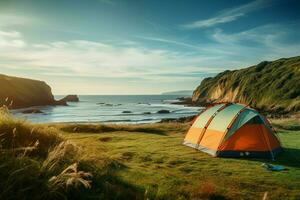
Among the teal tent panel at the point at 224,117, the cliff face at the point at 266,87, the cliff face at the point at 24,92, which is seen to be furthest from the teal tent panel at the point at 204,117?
the cliff face at the point at 24,92

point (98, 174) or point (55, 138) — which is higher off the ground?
point (55, 138)

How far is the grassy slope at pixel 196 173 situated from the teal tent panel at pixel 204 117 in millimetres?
1519

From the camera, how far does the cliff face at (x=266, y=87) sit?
80500mm

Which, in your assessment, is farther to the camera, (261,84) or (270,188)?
(261,84)

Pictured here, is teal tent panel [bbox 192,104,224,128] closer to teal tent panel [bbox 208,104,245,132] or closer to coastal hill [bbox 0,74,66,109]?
teal tent panel [bbox 208,104,245,132]

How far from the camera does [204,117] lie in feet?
58.3

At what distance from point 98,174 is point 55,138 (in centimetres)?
288

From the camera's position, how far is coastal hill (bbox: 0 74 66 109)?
103562 mm

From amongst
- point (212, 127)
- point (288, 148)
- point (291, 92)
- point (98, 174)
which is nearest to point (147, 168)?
point (98, 174)

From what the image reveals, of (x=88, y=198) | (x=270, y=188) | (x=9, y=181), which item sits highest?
(x=9, y=181)

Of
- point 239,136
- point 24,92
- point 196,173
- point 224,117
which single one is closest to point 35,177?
point 196,173

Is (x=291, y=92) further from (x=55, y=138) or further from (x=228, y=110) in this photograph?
(x=55, y=138)

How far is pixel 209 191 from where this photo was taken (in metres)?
9.42

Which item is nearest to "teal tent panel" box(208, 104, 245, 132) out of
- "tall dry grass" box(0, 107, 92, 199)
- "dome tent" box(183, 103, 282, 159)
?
"dome tent" box(183, 103, 282, 159)
